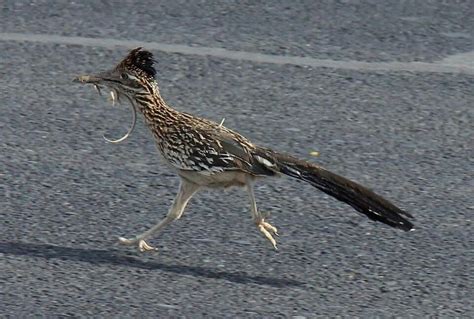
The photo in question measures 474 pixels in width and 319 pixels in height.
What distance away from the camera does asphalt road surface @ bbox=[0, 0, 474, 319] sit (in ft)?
17.6

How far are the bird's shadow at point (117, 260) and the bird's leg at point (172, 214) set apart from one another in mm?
68

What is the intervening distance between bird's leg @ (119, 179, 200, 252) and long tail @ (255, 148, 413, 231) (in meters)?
0.35

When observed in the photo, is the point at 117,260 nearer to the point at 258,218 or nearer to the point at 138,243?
the point at 138,243

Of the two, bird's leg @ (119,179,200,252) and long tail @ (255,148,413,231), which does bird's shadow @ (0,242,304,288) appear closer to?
bird's leg @ (119,179,200,252)

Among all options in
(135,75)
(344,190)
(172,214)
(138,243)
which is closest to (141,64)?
(135,75)

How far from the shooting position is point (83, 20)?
28.0 ft

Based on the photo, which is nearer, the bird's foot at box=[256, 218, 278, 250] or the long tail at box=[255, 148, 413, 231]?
the long tail at box=[255, 148, 413, 231]

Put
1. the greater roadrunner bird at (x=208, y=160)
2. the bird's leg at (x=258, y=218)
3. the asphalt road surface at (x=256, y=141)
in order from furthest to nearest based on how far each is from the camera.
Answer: the bird's leg at (x=258, y=218)
the greater roadrunner bird at (x=208, y=160)
the asphalt road surface at (x=256, y=141)

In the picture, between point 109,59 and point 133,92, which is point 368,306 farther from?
point 109,59

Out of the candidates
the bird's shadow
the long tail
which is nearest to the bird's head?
the long tail

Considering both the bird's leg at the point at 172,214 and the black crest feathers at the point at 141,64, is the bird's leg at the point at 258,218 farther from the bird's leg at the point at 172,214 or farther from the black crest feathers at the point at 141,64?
the black crest feathers at the point at 141,64

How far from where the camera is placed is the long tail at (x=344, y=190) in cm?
545

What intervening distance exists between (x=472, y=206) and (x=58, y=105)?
7.75 feet

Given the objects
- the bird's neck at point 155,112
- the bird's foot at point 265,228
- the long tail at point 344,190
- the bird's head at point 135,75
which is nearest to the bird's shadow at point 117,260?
the bird's foot at point 265,228
